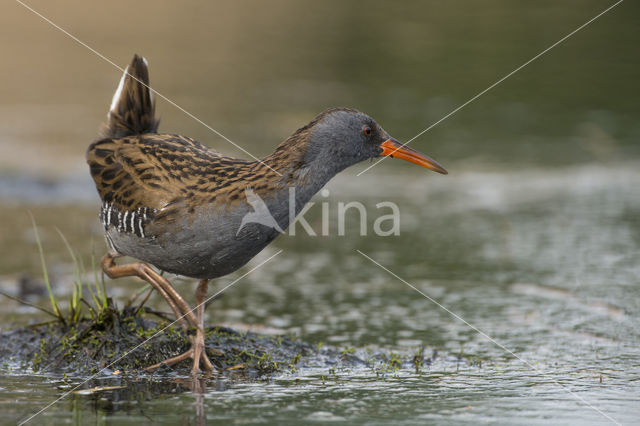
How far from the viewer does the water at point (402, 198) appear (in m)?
4.94

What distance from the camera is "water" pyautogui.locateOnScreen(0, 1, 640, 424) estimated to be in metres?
4.94

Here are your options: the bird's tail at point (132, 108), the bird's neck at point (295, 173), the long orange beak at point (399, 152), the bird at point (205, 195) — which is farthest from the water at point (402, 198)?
the bird's tail at point (132, 108)

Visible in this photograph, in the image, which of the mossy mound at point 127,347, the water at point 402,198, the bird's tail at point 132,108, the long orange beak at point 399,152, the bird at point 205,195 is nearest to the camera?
the water at point 402,198

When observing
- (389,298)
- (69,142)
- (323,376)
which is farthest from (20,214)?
(323,376)

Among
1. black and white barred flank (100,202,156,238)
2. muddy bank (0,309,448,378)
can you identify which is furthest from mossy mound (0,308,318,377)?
black and white barred flank (100,202,156,238)

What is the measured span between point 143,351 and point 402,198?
5121mm

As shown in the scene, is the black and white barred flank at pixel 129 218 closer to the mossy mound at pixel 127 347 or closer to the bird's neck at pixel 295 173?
the mossy mound at pixel 127 347

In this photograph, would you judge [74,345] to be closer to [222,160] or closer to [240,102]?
[222,160]

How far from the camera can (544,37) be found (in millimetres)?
15805

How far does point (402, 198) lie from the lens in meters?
10.0

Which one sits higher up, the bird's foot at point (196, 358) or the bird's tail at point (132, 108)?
the bird's tail at point (132, 108)

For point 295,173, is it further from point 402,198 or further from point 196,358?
point 402,198

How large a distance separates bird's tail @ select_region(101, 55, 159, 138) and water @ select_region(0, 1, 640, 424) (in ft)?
4.94

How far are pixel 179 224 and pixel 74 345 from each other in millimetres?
1010
